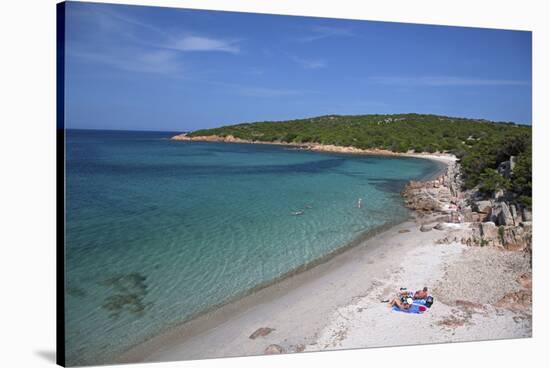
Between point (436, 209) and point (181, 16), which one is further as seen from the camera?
point (436, 209)

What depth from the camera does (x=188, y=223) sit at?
6.78 m

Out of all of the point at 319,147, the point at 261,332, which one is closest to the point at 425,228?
the point at 319,147

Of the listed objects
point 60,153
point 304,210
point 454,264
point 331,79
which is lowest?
point 454,264

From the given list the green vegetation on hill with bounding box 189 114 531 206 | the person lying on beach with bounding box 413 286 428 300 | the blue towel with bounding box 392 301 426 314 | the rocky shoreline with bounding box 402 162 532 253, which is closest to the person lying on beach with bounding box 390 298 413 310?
the blue towel with bounding box 392 301 426 314

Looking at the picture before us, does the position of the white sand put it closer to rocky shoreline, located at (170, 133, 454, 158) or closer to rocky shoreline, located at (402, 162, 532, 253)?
rocky shoreline, located at (402, 162, 532, 253)

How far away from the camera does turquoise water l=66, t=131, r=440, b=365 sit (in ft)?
15.8

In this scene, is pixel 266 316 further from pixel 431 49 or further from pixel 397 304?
pixel 431 49

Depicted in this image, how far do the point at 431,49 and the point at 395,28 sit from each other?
1.86 feet

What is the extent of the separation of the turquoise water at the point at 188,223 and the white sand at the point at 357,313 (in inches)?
9.6

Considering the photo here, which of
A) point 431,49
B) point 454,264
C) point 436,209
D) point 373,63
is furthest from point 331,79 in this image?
point 454,264

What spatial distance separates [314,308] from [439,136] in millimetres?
3234

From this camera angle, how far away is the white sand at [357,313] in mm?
5133

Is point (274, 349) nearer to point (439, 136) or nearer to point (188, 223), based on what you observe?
point (188, 223)

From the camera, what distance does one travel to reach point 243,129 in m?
7.27
